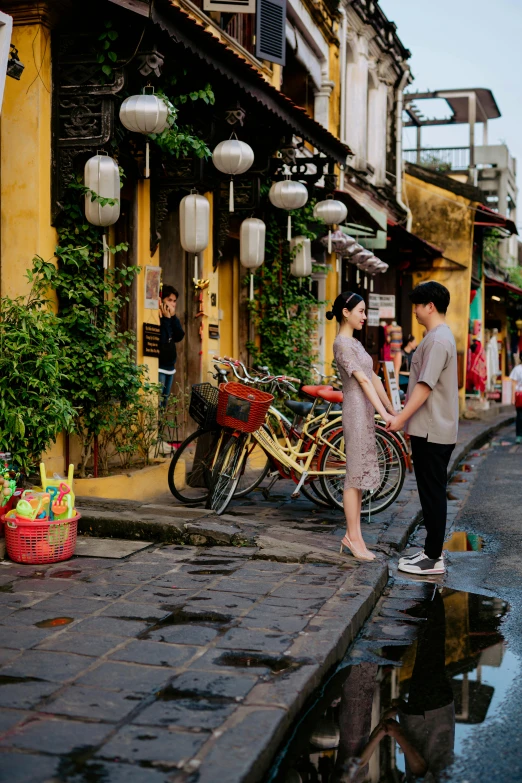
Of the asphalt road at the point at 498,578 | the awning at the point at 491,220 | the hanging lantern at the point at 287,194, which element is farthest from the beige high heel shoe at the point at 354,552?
the awning at the point at 491,220

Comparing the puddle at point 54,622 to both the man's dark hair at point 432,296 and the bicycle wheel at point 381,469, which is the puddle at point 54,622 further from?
the bicycle wheel at point 381,469

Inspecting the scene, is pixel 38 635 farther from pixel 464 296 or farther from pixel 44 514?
pixel 464 296

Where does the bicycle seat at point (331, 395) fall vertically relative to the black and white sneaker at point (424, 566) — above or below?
above

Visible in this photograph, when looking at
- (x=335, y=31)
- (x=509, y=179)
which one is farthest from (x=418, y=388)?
(x=509, y=179)

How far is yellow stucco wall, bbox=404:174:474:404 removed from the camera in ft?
82.6

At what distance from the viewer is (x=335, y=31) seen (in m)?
17.5

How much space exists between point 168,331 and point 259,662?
21.8 ft

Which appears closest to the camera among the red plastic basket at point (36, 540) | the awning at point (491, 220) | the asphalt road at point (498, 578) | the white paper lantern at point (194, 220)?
the asphalt road at point (498, 578)

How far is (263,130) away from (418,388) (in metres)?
5.88

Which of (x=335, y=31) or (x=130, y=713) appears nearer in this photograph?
(x=130, y=713)

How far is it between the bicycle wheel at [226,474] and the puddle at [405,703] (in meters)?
2.68

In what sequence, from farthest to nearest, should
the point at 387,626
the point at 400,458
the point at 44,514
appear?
the point at 400,458 → the point at 44,514 → the point at 387,626

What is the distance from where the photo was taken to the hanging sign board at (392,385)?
45.1 ft

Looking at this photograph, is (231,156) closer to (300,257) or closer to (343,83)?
(300,257)
